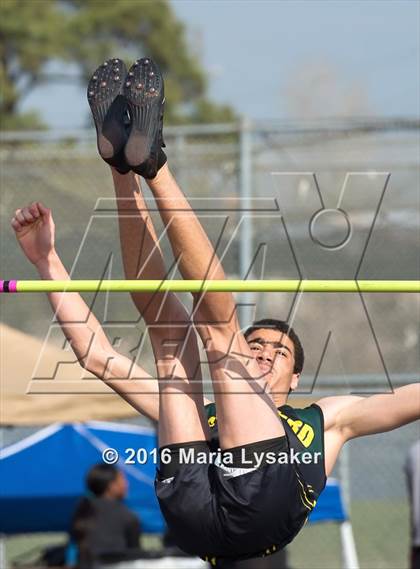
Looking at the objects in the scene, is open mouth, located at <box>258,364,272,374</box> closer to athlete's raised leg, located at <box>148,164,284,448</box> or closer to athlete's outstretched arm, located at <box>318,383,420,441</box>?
athlete's outstretched arm, located at <box>318,383,420,441</box>

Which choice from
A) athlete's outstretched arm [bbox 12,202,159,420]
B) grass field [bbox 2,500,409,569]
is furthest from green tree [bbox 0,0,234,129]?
athlete's outstretched arm [bbox 12,202,159,420]

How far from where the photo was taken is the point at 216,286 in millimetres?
3898

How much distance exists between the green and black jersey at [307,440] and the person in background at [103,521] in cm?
241

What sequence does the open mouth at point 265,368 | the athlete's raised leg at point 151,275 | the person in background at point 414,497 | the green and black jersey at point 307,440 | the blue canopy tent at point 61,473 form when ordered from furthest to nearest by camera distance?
the blue canopy tent at point 61,473 → the person in background at point 414,497 → the open mouth at point 265,368 → the green and black jersey at point 307,440 → the athlete's raised leg at point 151,275

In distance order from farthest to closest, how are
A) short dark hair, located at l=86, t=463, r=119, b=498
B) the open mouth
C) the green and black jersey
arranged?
short dark hair, located at l=86, t=463, r=119, b=498
the open mouth
the green and black jersey

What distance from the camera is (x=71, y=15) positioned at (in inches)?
912

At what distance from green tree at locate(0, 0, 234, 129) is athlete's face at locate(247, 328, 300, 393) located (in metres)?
16.0

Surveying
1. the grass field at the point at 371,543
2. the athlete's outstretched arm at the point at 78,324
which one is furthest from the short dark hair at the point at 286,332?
the grass field at the point at 371,543

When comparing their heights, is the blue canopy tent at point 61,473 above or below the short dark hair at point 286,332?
above

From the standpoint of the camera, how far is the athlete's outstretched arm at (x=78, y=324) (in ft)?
14.2

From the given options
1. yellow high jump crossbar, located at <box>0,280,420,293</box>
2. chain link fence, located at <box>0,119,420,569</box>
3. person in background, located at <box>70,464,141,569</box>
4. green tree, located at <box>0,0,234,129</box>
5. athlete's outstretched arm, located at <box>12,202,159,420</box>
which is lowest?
yellow high jump crossbar, located at <box>0,280,420,293</box>

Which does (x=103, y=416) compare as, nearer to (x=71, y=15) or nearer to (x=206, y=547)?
(x=206, y=547)

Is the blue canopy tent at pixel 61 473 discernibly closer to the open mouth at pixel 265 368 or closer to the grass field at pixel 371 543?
the grass field at pixel 371 543

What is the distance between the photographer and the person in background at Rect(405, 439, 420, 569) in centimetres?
609
